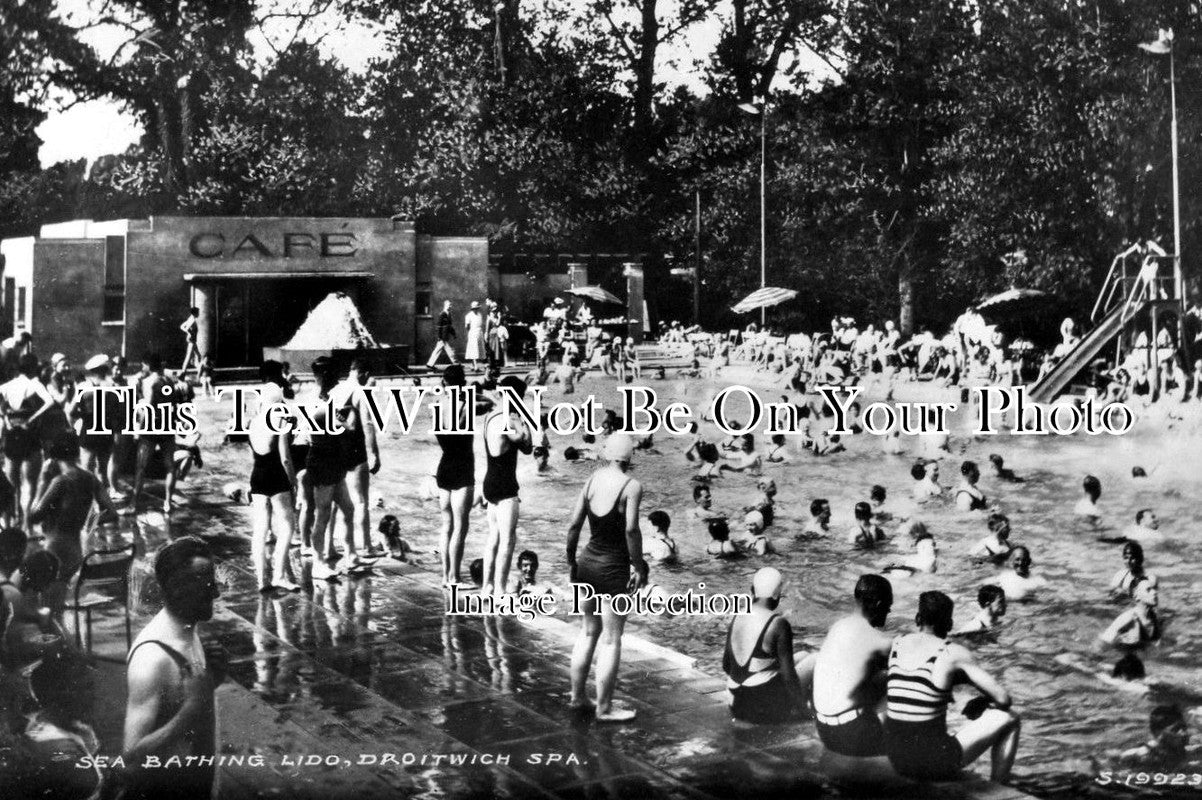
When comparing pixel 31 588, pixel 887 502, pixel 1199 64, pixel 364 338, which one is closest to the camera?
pixel 31 588

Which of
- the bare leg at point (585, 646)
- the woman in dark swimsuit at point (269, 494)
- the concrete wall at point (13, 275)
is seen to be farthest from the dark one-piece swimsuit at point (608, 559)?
the concrete wall at point (13, 275)

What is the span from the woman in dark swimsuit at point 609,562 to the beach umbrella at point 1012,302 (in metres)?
9.10

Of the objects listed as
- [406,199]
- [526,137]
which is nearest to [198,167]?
[406,199]

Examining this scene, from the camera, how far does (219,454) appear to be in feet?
46.5

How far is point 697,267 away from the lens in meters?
12.9

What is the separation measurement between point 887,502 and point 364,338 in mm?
10472

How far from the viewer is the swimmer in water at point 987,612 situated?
934 centimetres

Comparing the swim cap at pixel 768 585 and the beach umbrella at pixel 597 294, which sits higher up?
the beach umbrella at pixel 597 294

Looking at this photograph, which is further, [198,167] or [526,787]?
[198,167]

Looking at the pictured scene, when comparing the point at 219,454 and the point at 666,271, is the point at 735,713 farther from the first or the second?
the point at 219,454

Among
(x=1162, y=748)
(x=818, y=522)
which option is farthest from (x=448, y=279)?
(x=1162, y=748)

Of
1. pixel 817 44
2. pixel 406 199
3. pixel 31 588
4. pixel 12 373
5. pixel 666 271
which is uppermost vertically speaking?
pixel 817 44

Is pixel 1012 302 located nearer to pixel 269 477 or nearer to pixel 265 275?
pixel 269 477

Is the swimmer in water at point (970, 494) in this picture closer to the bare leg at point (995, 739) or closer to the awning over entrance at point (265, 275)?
the bare leg at point (995, 739)
